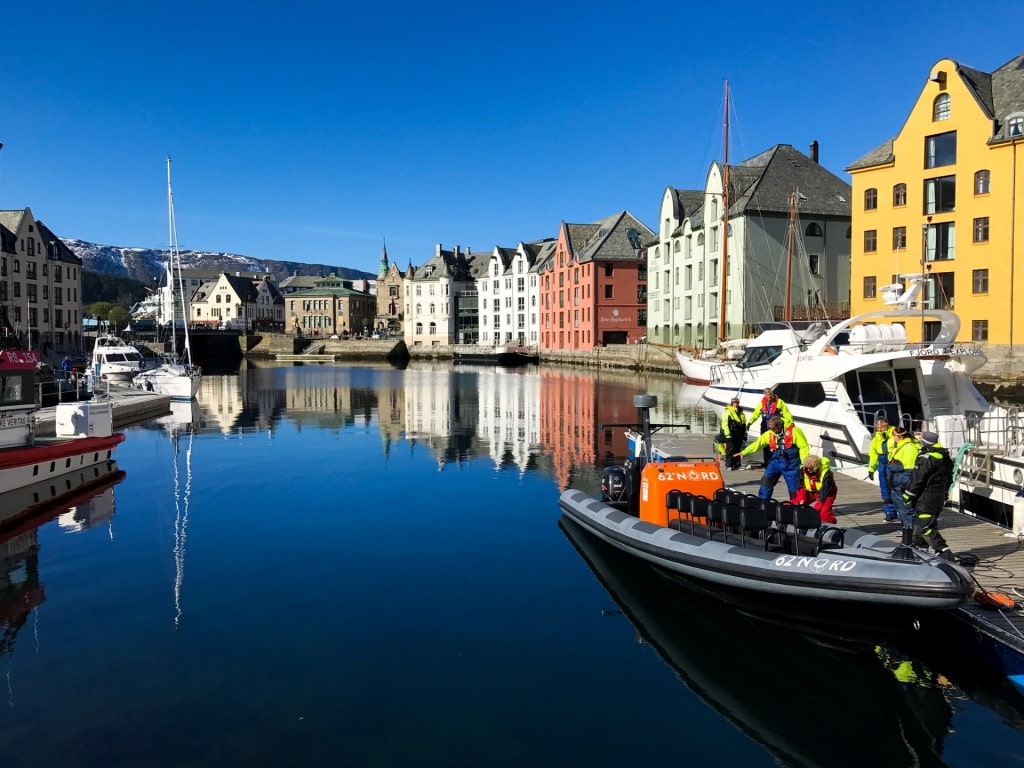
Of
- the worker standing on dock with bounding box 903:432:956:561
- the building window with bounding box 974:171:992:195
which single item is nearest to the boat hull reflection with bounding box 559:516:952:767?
the worker standing on dock with bounding box 903:432:956:561

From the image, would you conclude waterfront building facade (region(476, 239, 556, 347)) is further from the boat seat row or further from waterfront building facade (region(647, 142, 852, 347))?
the boat seat row

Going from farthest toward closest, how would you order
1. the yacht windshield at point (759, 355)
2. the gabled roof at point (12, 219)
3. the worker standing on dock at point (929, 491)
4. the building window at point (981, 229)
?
the gabled roof at point (12, 219), the building window at point (981, 229), the yacht windshield at point (759, 355), the worker standing on dock at point (929, 491)

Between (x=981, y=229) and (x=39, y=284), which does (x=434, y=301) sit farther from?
(x=981, y=229)

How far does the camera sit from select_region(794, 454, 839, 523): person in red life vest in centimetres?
A: 1213

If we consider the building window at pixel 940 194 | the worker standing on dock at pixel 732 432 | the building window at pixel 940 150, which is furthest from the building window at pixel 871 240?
the worker standing on dock at pixel 732 432

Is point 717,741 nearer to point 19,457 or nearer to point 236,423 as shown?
point 19,457

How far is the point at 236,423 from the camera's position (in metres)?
36.0

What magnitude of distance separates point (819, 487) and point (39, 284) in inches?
3110

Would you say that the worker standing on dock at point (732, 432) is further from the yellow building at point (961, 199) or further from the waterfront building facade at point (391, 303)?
the waterfront building facade at point (391, 303)

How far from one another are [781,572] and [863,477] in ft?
29.0

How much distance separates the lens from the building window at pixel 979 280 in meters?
40.8

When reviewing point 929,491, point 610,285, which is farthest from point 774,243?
point 929,491

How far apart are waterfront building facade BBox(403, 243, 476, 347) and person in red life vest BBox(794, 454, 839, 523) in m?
103

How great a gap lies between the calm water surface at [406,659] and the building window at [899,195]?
119ft
